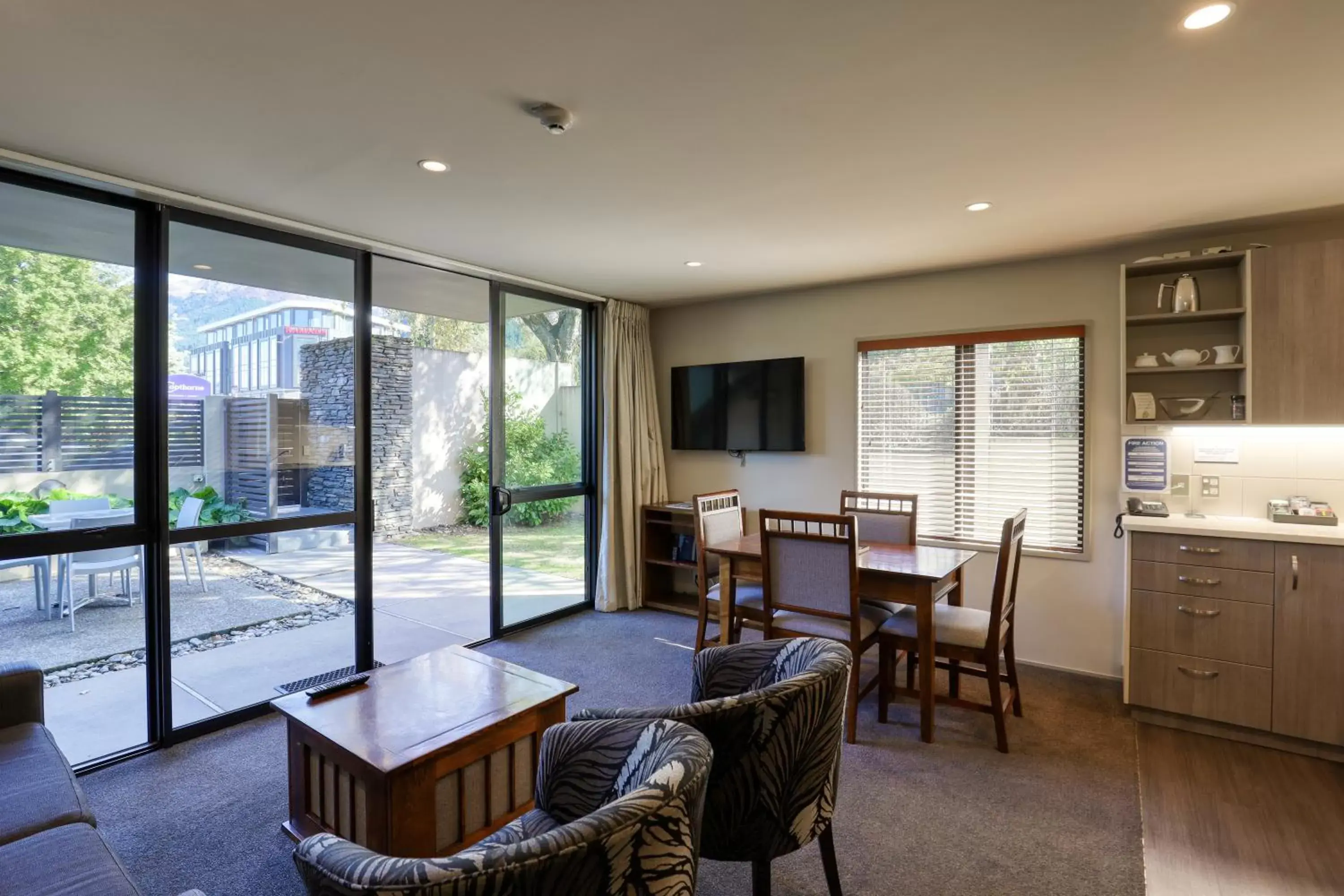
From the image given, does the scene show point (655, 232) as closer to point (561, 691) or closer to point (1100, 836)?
point (561, 691)

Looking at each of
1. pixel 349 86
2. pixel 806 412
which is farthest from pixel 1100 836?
pixel 349 86

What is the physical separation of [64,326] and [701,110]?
263 cm

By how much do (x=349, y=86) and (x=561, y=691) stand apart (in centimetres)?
204

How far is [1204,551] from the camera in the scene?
9.55 feet

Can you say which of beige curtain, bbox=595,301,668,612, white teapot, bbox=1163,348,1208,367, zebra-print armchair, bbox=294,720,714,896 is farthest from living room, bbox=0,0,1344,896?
beige curtain, bbox=595,301,668,612

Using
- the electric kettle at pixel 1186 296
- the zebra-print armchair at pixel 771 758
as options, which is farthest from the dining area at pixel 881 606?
the electric kettle at pixel 1186 296

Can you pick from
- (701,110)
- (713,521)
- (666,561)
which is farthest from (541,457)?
(701,110)

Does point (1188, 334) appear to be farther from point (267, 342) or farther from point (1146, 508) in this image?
point (267, 342)

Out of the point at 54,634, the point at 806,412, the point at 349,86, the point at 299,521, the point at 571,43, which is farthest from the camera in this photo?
the point at 806,412

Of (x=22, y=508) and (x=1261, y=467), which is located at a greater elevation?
(x=1261, y=467)

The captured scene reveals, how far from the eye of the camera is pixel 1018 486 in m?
3.84

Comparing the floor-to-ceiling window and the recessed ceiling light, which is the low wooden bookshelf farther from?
the recessed ceiling light

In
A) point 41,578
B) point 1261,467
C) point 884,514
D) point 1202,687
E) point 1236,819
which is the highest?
point 1261,467

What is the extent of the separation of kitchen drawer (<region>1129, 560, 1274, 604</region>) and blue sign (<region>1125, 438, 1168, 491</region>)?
1.82ft
